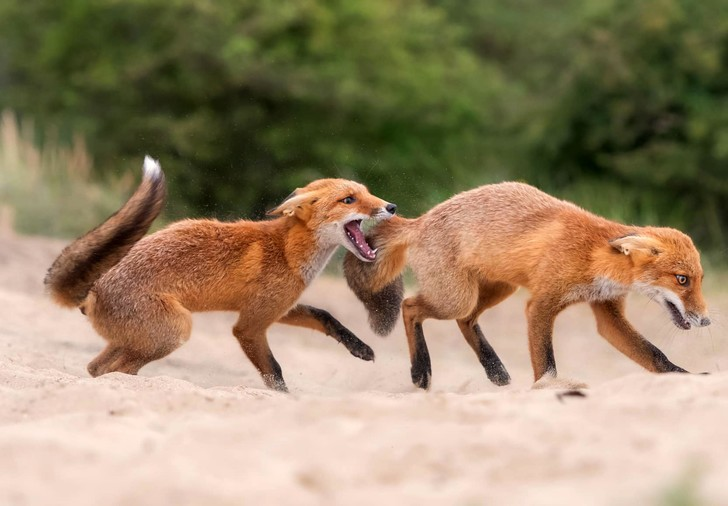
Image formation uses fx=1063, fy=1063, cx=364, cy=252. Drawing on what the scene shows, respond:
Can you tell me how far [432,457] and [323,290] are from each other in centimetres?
1026

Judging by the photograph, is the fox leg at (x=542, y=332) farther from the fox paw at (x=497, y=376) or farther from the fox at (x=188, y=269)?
the fox at (x=188, y=269)

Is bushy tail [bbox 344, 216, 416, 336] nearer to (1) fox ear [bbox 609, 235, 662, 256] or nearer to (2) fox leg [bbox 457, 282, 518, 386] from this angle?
(2) fox leg [bbox 457, 282, 518, 386]

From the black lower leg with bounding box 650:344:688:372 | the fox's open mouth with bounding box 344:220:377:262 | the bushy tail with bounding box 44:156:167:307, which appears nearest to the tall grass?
the bushy tail with bounding box 44:156:167:307

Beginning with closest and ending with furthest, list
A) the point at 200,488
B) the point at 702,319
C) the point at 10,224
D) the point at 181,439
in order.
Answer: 1. the point at 200,488
2. the point at 181,439
3. the point at 702,319
4. the point at 10,224

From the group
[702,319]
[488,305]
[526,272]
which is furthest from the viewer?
[488,305]

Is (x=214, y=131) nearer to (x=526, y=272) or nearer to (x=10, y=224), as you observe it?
(x=10, y=224)

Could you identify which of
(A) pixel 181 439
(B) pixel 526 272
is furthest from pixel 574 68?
(A) pixel 181 439

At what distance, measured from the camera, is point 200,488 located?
352cm

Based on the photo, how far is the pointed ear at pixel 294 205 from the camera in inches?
304

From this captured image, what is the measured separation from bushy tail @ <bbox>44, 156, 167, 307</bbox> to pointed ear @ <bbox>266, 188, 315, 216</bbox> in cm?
86

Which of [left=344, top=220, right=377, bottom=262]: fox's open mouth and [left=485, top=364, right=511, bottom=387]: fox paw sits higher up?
[left=344, top=220, right=377, bottom=262]: fox's open mouth

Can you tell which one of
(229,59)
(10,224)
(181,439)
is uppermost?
(181,439)

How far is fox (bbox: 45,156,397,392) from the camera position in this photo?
7348 mm

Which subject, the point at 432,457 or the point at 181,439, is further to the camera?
the point at 181,439
